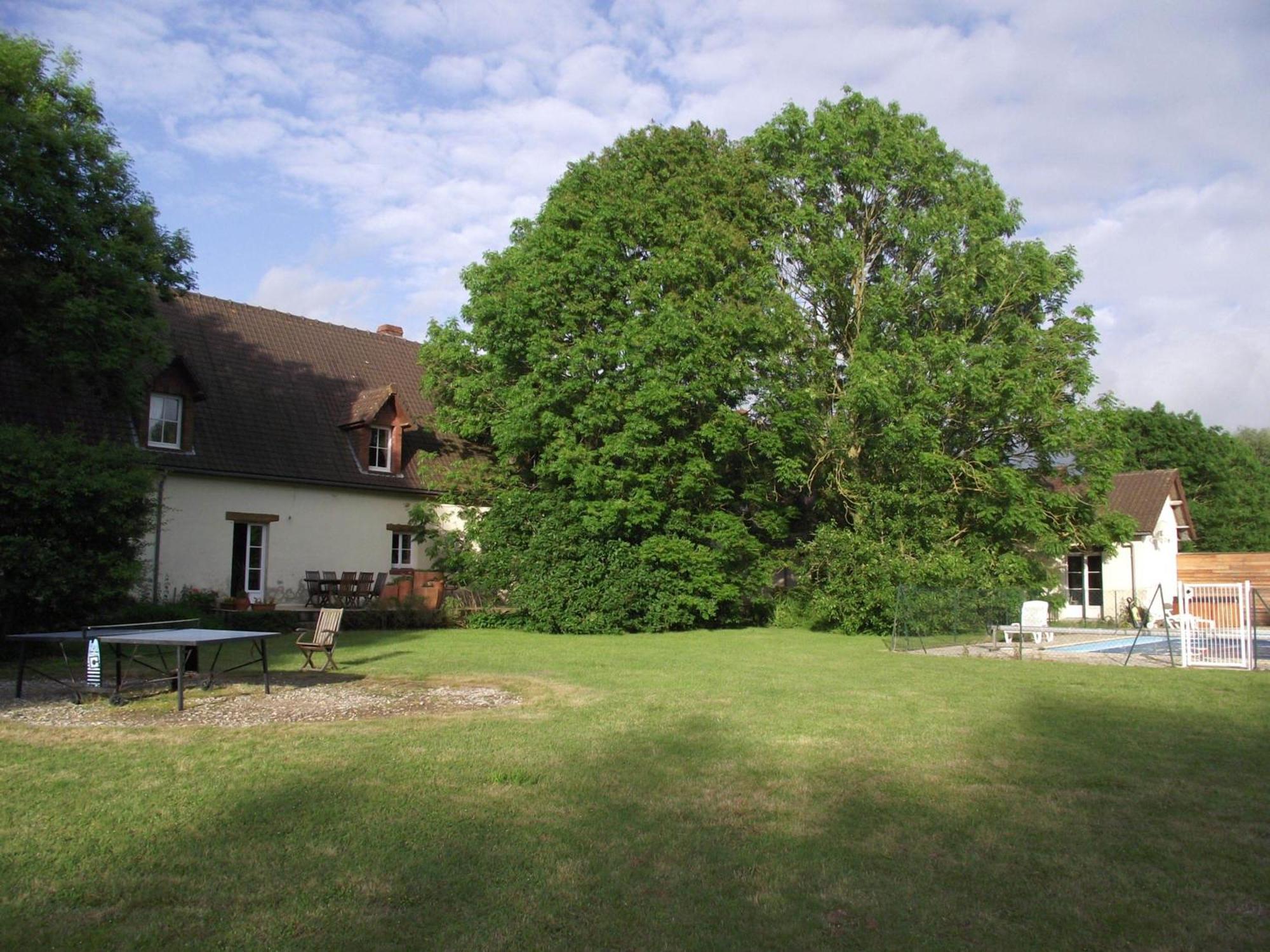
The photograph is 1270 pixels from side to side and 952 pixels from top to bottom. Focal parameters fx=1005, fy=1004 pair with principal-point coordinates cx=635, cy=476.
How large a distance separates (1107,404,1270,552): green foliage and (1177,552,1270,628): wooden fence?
1796 centimetres

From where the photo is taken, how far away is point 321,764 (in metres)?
8.41

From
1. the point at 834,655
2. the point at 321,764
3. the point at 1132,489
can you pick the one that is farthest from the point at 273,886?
the point at 1132,489

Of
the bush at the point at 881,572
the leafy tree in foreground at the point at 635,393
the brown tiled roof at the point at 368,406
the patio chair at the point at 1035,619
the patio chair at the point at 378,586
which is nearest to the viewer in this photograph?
the patio chair at the point at 1035,619

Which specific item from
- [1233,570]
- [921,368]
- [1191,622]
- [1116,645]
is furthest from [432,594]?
[1233,570]

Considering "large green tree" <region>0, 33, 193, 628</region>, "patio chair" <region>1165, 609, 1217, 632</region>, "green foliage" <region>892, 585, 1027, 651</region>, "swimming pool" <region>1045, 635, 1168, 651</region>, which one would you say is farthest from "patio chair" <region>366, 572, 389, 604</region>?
"patio chair" <region>1165, 609, 1217, 632</region>

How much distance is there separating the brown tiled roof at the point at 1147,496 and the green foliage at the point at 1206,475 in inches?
618

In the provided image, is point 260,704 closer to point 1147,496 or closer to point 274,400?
point 274,400

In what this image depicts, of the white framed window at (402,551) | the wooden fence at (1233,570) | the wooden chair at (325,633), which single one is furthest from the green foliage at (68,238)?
the wooden fence at (1233,570)

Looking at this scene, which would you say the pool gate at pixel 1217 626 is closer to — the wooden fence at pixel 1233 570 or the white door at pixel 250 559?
the wooden fence at pixel 1233 570

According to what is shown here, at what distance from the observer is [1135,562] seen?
33.7 m

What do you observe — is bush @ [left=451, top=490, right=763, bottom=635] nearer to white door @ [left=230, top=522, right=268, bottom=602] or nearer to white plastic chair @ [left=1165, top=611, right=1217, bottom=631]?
white door @ [left=230, top=522, right=268, bottom=602]

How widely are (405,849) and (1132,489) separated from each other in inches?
1401

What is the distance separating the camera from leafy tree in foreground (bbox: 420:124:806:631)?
25.3m

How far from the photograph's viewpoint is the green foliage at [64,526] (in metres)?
15.7
